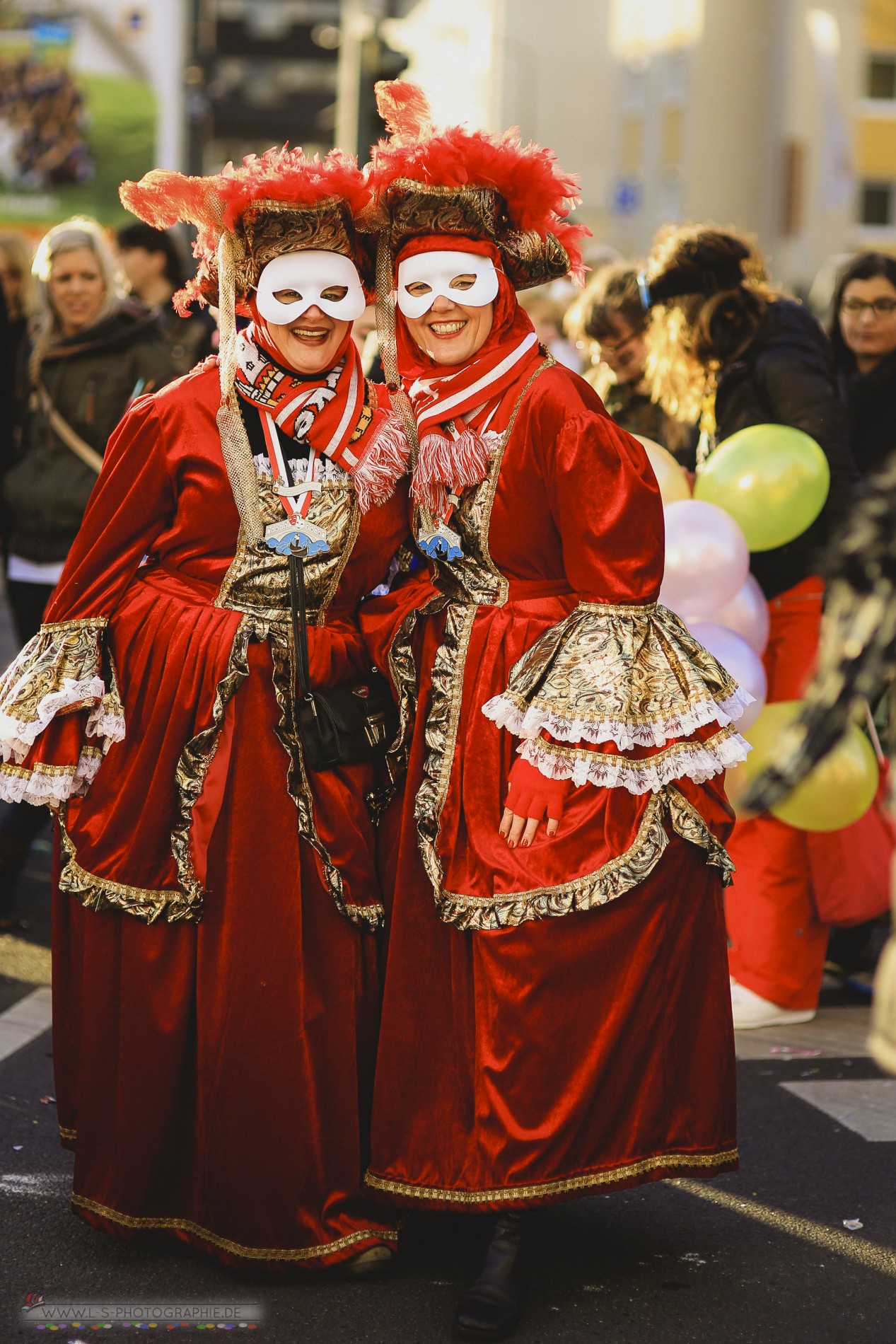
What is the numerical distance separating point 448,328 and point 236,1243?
5.79 feet

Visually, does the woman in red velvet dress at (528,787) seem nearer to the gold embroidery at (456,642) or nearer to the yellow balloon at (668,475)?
the gold embroidery at (456,642)

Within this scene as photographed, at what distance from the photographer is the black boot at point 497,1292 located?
3.07 metres

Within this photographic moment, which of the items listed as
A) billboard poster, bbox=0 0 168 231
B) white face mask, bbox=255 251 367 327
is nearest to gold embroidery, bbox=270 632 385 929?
white face mask, bbox=255 251 367 327

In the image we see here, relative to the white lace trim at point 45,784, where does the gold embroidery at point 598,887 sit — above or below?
below

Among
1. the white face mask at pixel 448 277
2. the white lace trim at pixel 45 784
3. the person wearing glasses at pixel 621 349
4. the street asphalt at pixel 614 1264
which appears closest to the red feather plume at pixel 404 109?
the white face mask at pixel 448 277

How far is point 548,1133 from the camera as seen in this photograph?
124 inches

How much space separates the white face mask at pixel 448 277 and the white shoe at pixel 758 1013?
94.4 inches

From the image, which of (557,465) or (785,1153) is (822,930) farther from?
(557,465)

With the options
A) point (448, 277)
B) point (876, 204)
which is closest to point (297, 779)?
point (448, 277)

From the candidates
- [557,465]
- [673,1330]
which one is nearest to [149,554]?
[557,465]

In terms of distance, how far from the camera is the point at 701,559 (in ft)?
14.5

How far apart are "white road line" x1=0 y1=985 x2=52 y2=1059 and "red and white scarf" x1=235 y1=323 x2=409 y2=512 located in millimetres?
2107

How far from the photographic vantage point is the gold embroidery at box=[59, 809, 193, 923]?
130 inches

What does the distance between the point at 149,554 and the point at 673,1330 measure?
5.83 ft
